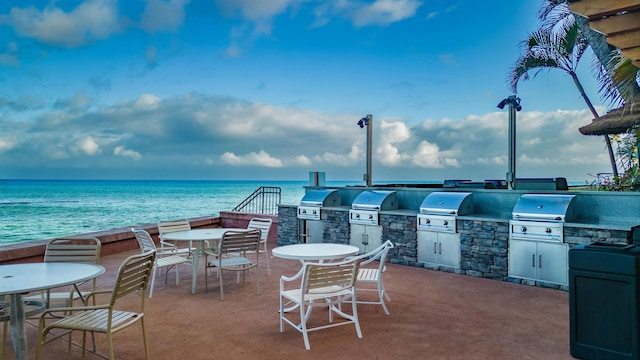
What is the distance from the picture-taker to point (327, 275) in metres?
2.92

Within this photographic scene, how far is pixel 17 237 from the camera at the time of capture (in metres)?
15.4

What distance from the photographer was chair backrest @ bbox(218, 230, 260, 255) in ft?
13.8

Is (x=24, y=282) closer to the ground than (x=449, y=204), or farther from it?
closer to the ground

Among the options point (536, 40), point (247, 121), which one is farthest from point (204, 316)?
point (247, 121)

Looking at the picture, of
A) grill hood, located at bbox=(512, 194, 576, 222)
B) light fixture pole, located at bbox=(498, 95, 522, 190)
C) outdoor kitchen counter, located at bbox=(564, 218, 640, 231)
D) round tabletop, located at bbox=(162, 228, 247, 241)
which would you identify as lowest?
round tabletop, located at bbox=(162, 228, 247, 241)

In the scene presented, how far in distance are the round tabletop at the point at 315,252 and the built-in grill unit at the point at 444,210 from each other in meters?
2.00

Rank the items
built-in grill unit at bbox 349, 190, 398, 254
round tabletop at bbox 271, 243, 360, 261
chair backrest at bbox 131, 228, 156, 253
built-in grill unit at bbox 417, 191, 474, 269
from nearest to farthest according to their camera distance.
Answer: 1. round tabletop at bbox 271, 243, 360, 261
2. chair backrest at bbox 131, 228, 156, 253
3. built-in grill unit at bbox 417, 191, 474, 269
4. built-in grill unit at bbox 349, 190, 398, 254

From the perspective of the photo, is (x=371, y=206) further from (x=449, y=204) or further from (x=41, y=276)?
(x=41, y=276)

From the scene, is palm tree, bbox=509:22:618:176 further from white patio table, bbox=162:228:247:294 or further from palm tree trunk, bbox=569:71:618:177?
white patio table, bbox=162:228:247:294

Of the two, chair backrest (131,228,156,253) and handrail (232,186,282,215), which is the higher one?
handrail (232,186,282,215)

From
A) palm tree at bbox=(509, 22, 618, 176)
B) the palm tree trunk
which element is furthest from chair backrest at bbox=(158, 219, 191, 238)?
the palm tree trunk

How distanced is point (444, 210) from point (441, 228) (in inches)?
9.6

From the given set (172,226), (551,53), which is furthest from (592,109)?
(172,226)

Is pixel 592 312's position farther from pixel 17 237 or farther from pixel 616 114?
pixel 17 237
